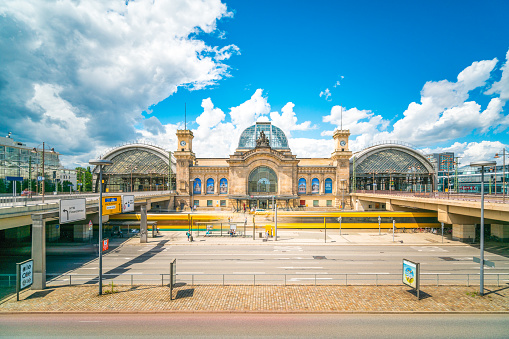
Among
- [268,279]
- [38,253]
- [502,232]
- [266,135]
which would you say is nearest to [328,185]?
[266,135]

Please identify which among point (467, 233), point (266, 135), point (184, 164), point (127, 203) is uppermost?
point (266, 135)

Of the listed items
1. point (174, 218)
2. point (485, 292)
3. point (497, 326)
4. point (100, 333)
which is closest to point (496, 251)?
point (485, 292)

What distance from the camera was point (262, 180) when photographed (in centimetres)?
6669

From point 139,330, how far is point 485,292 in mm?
24708

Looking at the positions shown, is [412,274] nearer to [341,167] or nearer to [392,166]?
[341,167]

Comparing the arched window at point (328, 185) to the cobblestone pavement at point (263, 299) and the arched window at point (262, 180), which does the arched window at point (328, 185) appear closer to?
the arched window at point (262, 180)

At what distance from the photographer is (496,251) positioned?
106 ft

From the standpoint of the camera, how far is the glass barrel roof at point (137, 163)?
7850cm

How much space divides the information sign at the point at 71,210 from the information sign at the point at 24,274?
4.97 metres

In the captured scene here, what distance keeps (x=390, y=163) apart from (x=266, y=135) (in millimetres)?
40480

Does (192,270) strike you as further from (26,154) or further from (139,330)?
(26,154)

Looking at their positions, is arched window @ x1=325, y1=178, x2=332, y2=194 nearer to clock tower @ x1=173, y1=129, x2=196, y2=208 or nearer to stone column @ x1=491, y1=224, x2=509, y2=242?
stone column @ x1=491, y1=224, x2=509, y2=242

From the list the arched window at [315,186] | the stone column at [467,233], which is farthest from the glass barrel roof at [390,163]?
the stone column at [467,233]

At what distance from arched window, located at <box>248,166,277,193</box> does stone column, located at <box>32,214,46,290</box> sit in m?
49.2
